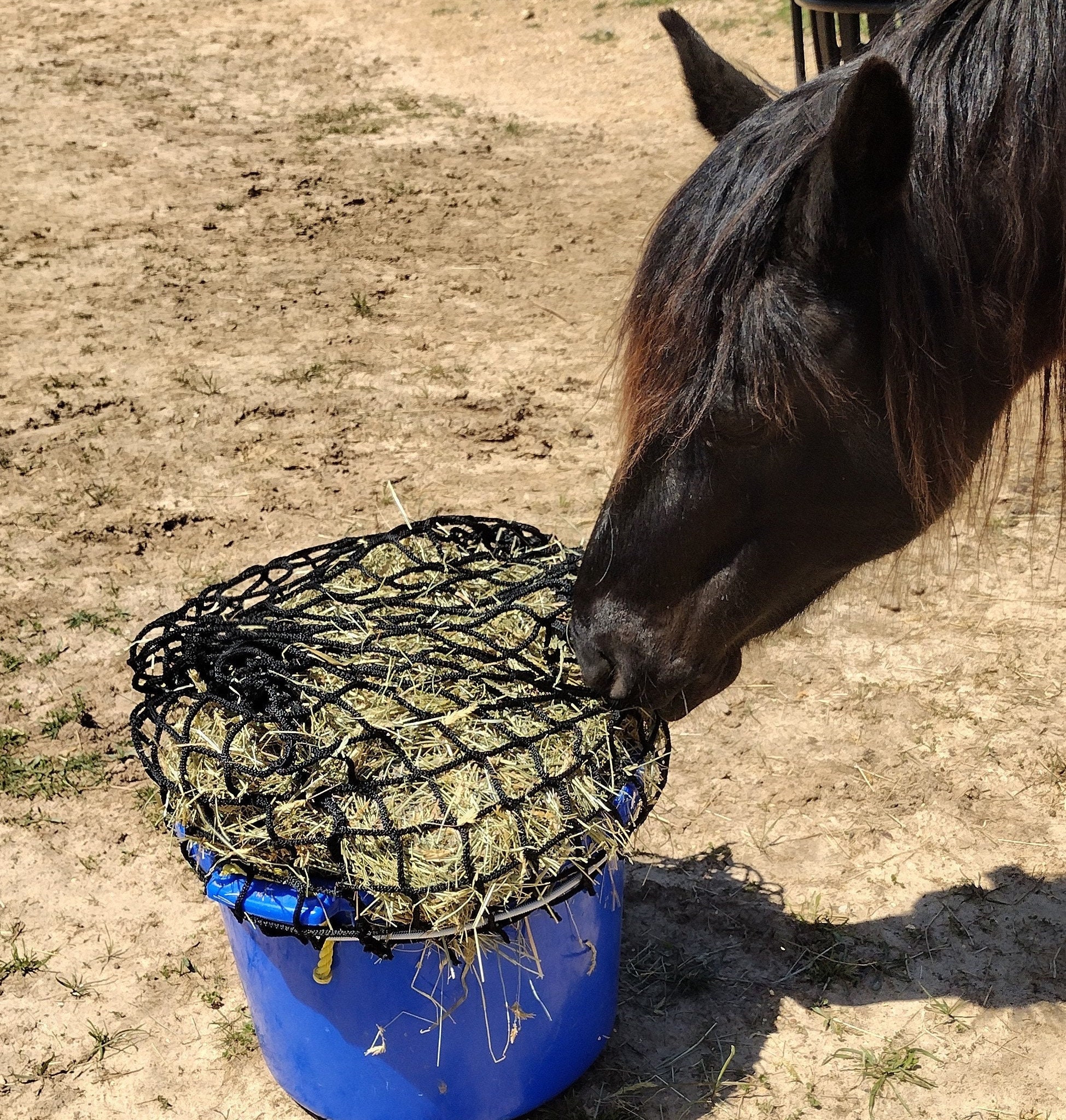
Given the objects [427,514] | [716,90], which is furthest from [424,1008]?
[427,514]

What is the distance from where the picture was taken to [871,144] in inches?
61.9

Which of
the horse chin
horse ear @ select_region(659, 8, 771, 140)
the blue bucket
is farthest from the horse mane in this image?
the blue bucket

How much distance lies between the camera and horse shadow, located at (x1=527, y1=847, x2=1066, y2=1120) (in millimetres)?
2215

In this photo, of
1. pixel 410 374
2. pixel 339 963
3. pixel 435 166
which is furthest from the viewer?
pixel 435 166

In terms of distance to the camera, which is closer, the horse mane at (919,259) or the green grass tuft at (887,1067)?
the horse mane at (919,259)

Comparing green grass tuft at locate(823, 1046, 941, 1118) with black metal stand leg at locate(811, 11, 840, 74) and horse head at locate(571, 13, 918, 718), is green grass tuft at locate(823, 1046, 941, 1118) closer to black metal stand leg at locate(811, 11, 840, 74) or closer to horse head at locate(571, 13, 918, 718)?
horse head at locate(571, 13, 918, 718)

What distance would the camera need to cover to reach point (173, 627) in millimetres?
2273

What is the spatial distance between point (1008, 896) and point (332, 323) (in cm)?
370

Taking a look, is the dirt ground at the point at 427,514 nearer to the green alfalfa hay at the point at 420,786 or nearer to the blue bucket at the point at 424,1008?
the blue bucket at the point at 424,1008

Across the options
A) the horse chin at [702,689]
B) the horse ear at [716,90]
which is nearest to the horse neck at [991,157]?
the horse ear at [716,90]

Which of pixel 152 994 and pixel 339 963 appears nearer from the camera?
pixel 339 963

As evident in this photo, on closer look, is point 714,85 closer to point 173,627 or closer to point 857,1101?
point 173,627

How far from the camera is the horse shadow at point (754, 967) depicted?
2.21 m

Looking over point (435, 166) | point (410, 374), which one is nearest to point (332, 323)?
point (410, 374)
